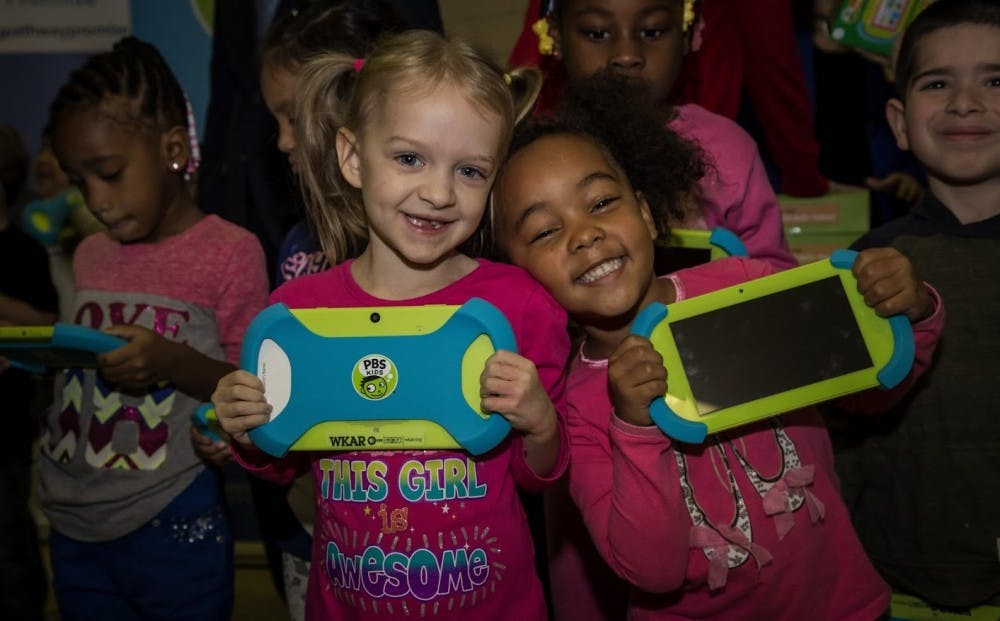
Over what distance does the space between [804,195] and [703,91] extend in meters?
0.57

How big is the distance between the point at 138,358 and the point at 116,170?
20.7 inches

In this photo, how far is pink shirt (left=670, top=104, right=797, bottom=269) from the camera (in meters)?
2.06

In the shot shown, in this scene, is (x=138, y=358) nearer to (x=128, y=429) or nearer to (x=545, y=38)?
(x=128, y=429)

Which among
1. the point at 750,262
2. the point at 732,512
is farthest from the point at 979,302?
the point at 732,512

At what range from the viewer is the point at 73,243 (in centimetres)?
328

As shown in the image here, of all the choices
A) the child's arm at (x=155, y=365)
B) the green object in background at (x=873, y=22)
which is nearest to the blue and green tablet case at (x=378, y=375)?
the child's arm at (x=155, y=365)

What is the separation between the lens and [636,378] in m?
1.42

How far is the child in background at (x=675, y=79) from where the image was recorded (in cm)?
207

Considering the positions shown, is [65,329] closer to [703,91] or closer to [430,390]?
[430,390]

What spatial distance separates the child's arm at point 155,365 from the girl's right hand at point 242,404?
2.16ft

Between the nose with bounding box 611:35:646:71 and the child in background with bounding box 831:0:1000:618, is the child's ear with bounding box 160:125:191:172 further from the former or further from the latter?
the child in background with bounding box 831:0:1000:618

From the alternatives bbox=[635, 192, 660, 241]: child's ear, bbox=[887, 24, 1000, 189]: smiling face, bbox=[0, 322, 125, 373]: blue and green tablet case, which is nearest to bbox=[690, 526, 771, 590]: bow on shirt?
bbox=[635, 192, 660, 241]: child's ear

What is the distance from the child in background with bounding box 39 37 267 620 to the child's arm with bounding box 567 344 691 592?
3.54ft

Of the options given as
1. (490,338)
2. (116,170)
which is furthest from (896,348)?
(116,170)
